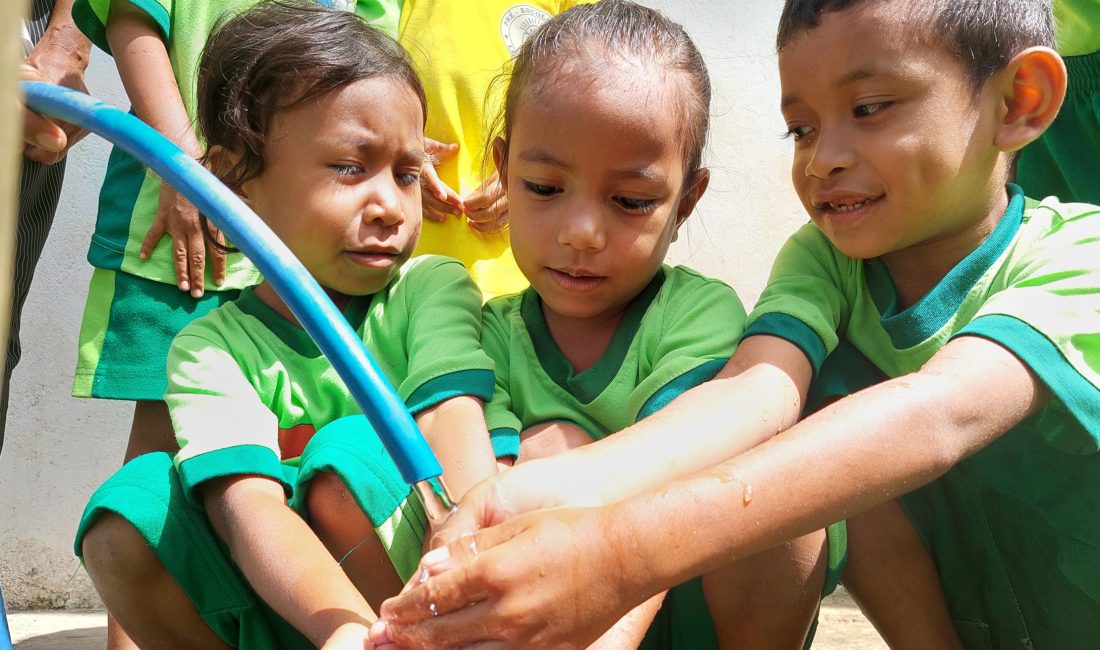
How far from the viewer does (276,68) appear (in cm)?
→ 196

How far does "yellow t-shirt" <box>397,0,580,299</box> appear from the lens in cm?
230

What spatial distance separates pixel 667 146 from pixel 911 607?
2.42ft

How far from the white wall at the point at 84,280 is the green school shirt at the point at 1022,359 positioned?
142 centimetres

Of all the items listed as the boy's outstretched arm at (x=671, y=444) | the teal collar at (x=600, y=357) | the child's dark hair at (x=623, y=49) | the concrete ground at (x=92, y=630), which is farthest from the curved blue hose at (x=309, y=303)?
the concrete ground at (x=92, y=630)

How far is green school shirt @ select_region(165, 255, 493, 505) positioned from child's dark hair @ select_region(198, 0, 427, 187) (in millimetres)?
261

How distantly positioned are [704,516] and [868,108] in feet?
2.22

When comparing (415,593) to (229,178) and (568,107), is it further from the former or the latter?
(229,178)

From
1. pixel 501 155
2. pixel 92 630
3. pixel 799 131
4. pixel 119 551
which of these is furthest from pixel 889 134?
pixel 92 630

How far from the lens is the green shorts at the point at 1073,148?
2.04 m

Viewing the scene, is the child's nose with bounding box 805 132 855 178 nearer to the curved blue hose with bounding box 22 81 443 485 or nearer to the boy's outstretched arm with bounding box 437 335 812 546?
the boy's outstretched arm with bounding box 437 335 812 546

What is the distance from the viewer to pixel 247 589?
171cm

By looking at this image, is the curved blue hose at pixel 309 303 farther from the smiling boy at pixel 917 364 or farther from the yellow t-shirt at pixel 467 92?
the yellow t-shirt at pixel 467 92

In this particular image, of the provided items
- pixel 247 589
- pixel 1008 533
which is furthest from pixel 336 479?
pixel 1008 533

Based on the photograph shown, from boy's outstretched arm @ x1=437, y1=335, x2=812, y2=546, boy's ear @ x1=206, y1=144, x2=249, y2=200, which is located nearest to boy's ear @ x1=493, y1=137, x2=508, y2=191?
boy's ear @ x1=206, y1=144, x2=249, y2=200
